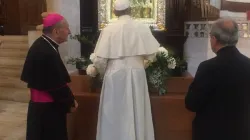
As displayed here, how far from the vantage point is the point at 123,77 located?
3.49 meters

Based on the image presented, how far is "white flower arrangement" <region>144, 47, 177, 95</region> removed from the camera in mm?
3894

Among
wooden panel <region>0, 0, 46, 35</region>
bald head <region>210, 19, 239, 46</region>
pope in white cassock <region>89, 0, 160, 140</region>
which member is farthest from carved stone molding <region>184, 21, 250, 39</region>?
wooden panel <region>0, 0, 46, 35</region>

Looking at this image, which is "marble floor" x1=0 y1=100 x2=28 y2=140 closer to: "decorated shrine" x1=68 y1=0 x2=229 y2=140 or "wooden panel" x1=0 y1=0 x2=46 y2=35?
"decorated shrine" x1=68 y1=0 x2=229 y2=140

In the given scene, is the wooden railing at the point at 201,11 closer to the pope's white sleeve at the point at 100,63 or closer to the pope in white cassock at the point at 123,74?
the pope in white cassock at the point at 123,74

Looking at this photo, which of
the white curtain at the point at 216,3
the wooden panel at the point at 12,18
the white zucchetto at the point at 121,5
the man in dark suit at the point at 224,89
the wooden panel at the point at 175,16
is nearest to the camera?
the man in dark suit at the point at 224,89

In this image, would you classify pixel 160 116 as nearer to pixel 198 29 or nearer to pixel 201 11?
pixel 198 29

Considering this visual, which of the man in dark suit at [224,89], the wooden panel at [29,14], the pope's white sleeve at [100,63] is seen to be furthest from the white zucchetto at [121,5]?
the wooden panel at [29,14]

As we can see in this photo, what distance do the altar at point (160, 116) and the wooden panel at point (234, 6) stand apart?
1659 millimetres

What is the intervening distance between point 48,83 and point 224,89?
142 centimetres

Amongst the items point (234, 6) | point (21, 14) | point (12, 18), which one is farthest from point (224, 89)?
point (12, 18)

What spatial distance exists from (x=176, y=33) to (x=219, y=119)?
2.61 metres

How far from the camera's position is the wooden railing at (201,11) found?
17.2ft

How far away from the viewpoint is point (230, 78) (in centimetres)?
227

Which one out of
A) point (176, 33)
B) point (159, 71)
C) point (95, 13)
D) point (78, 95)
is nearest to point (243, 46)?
point (176, 33)
